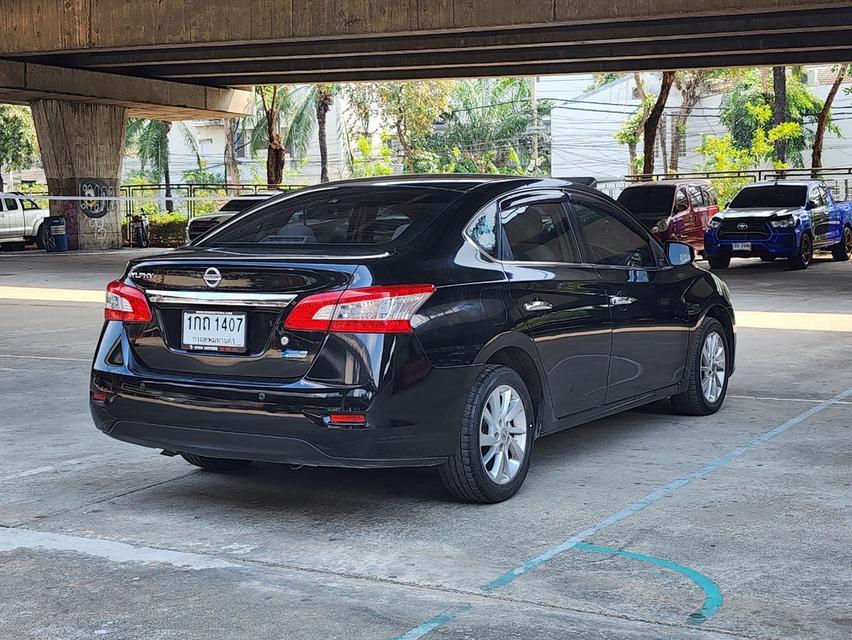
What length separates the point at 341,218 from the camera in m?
6.21

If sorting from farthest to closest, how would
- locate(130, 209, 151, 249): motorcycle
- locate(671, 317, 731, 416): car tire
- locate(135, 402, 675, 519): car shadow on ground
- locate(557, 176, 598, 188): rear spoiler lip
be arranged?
locate(130, 209, 151, 249): motorcycle → locate(671, 317, 731, 416): car tire → locate(557, 176, 598, 188): rear spoiler lip → locate(135, 402, 675, 519): car shadow on ground

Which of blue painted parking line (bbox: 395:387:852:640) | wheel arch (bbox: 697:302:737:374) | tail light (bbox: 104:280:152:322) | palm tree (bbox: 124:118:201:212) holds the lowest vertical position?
blue painted parking line (bbox: 395:387:852:640)

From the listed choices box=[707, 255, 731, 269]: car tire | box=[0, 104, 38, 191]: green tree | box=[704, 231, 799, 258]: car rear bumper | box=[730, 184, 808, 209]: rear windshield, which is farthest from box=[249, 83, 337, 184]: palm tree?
box=[704, 231, 799, 258]: car rear bumper

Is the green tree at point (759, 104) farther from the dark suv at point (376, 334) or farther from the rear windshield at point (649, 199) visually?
the dark suv at point (376, 334)

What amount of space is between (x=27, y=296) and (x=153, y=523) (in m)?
13.9

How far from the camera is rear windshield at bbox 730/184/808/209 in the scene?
24.4 metres

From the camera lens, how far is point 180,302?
5.60 metres

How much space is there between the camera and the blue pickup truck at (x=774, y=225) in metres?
23.4

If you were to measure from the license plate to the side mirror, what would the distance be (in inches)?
128

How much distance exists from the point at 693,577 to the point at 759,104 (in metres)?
52.2

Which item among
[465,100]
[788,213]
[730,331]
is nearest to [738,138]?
[465,100]

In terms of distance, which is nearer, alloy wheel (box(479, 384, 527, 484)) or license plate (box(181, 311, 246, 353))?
license plate (box(181, 311, 246, 353))

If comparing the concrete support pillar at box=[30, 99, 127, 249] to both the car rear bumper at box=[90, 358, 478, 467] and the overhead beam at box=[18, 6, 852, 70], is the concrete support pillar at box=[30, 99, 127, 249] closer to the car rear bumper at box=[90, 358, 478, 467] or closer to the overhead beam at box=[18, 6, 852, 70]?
the overhead beam at box=[18, 6, 852, 70]

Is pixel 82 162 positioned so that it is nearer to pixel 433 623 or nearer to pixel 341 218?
pixel 341 218
